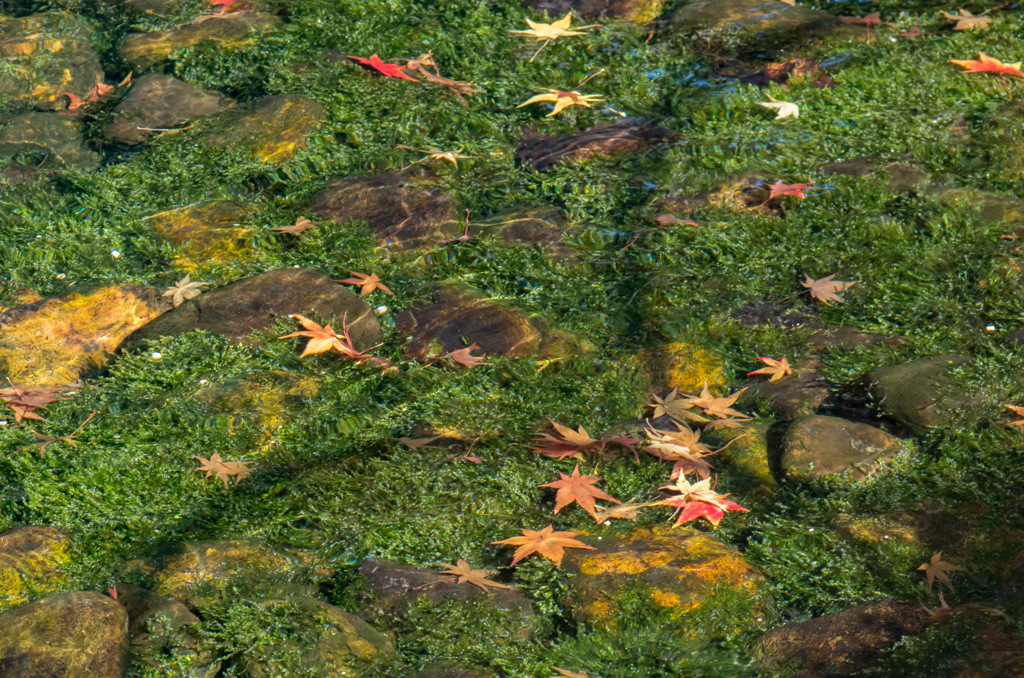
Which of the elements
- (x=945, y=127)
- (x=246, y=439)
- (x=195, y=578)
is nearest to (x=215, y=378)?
(x=246, y=439)

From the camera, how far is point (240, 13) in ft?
23.8

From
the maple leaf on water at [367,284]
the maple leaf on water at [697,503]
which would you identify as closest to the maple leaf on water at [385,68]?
the maple leaf on water at [367,284]

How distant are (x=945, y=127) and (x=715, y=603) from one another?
4.02 meters

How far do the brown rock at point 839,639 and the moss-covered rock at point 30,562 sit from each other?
110 inches

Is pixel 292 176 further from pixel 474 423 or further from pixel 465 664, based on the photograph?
pixel 465 664

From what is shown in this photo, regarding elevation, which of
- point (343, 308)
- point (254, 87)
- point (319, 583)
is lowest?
point (319, 583)

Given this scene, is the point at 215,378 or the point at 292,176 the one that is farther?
the point at 292,176

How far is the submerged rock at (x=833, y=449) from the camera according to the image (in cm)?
381

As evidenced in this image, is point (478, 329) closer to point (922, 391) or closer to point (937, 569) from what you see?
point (922, 391)

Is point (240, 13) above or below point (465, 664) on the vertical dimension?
above

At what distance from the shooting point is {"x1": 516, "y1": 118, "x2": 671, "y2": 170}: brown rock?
5914 millimetres

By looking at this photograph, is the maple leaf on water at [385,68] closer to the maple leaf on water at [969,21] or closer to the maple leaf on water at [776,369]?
the maple leaf on water at [776,369]

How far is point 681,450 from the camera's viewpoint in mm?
4004

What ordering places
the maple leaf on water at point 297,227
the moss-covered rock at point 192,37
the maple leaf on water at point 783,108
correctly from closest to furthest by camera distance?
1. the maple leaf on water at point 297,227
2. the maple leaf on water at point 783,108
3. the moss-covered rock at point 192,37
